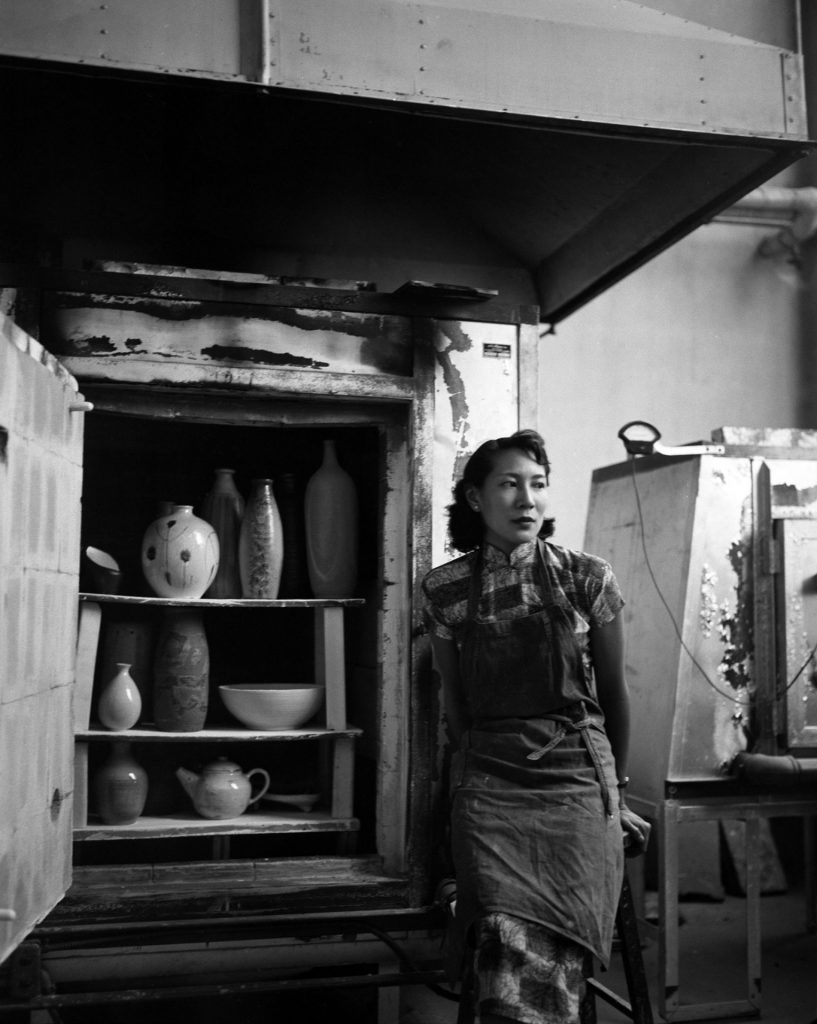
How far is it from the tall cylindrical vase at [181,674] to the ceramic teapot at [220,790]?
14cm

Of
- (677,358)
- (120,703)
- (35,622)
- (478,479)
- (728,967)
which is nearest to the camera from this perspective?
(35,622)

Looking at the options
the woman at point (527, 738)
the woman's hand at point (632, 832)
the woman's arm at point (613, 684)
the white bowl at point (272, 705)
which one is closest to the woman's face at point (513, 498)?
the woman at point (527, 738)

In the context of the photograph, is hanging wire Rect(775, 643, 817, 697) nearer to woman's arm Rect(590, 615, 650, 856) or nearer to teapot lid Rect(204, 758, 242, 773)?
woman's arm Rect(590, 615, 650, 856)

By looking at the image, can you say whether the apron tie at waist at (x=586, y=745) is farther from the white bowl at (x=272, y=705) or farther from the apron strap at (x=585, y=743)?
the white bowl at (x=272, y=705)

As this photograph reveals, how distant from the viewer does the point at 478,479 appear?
2648mm

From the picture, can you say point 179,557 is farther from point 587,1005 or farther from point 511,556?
point 587,1005

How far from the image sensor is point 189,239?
350cm

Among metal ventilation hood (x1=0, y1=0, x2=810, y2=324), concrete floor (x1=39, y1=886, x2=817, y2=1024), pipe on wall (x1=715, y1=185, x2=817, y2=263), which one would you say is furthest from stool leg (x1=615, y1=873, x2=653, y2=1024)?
pipe on wall (x1=715, y1=185, x2=817, y2=263)

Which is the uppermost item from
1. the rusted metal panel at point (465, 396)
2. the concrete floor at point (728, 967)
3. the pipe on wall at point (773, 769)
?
the rusted metal panel at point (465, 396)

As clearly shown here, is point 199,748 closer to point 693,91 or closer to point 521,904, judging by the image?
point 521,904

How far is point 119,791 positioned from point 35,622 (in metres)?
1.02

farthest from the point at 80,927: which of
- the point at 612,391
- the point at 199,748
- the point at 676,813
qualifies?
the point at 612,391

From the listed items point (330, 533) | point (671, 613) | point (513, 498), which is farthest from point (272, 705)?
point (671, 613)

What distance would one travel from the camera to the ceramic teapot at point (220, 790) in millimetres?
2951
